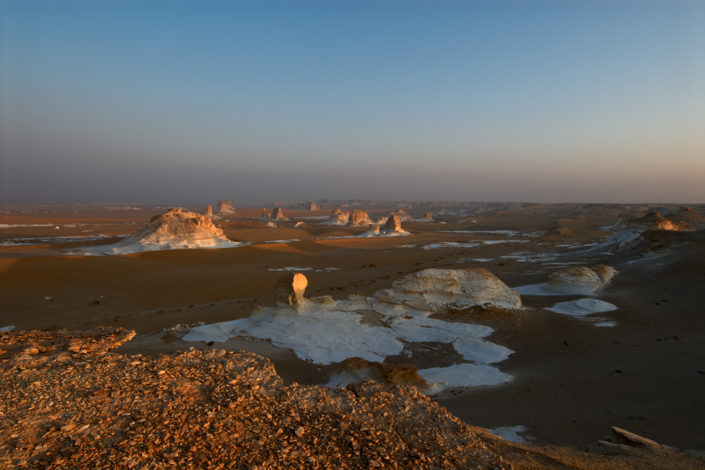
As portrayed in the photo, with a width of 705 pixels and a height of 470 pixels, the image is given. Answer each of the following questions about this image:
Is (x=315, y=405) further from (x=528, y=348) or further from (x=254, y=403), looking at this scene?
(x=528, y=348)

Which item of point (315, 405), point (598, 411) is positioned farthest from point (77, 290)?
point (598, 411)

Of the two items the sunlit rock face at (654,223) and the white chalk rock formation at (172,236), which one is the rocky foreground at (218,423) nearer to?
the white chalk rock formation at (172,236)

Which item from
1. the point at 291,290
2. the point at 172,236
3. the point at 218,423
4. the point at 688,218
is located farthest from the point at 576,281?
the point at 688,218

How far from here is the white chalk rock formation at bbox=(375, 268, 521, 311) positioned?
42.5 feet

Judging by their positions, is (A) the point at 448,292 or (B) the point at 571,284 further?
(B) the point at 571,284

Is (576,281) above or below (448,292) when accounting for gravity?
below

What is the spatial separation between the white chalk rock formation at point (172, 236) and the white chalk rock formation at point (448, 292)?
23778mm

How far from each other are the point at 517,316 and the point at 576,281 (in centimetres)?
617

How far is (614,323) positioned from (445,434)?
36.7 ft

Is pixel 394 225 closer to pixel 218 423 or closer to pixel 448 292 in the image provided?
pixel 448 292

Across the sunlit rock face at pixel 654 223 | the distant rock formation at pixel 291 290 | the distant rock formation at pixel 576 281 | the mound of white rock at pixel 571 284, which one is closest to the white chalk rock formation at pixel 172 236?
the distant rock formation at pixel 291 290

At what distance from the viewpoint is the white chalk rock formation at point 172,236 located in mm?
30547

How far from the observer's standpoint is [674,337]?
10969mm

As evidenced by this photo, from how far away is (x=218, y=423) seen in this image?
3.67 metres
